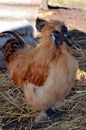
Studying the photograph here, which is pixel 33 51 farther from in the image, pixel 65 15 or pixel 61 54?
pixel 65 15

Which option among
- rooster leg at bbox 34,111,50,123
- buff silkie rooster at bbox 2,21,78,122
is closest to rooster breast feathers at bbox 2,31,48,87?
buff silkie rooster at bbox 2,21,78,122

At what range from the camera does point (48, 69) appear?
3574mm

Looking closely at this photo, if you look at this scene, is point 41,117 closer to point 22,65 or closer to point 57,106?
point 57,106

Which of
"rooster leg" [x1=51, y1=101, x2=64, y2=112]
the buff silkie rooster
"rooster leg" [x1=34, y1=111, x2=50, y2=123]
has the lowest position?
"rooster leg" [x1=34, y1=111, x2=50, y2=123]

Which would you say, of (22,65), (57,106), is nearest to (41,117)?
(57,106)

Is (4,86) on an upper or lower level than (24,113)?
upper

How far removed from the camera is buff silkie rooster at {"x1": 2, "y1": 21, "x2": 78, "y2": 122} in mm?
3567

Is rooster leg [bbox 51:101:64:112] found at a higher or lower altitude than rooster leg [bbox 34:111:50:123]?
higher

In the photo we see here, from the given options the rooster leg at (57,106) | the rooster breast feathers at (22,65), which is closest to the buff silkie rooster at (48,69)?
the rooster breast feathers at (22,65)

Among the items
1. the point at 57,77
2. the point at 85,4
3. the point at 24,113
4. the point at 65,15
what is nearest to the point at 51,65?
the point at 57,77

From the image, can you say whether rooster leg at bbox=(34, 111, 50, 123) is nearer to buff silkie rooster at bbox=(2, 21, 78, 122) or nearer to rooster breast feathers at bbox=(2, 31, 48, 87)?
buff silkie rooster at bbox=(2, 21, 78, 122)

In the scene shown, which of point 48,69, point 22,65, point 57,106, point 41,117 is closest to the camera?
point 48,69

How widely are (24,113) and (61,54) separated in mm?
849

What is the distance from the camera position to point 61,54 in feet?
Answer: 11.9
